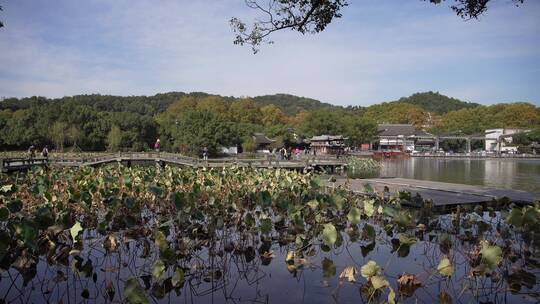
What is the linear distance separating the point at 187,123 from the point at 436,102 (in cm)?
9164

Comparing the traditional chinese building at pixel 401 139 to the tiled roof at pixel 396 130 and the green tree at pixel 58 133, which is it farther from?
the green tree at pixel 58 133

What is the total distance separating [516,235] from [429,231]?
4.03ft

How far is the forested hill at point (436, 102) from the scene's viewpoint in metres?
109

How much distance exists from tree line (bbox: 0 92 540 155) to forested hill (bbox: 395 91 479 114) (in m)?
19.7

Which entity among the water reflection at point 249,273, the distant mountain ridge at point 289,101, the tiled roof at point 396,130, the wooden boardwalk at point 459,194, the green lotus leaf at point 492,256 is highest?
the distant mountain ridge at point 289,101

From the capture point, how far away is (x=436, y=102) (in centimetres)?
11438

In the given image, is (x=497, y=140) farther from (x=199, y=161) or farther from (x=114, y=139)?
(x=199, y=161)

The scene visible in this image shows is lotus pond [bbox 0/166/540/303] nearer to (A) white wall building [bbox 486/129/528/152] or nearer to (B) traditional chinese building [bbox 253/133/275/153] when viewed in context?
(B) traditional chinese building [bbox 253/133/275/153]

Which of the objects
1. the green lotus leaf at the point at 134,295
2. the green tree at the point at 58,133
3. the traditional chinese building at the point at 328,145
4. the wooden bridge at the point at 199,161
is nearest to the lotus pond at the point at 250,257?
the green lotus leaf at the point at 134,295

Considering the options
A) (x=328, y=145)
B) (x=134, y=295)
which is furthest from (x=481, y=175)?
(x=134, y=295)

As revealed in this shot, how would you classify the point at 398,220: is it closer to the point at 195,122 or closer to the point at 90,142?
the point at 195,122

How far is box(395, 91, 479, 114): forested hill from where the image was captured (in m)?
109

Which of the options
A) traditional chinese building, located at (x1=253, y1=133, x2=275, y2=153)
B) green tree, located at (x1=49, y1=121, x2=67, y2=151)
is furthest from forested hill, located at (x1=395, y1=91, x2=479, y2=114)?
green tree, located at (x1=49, y1=121, x2=67, y2=151)

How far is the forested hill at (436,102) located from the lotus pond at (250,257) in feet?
347
